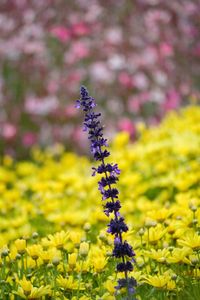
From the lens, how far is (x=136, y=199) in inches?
140

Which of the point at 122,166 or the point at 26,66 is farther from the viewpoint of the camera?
the point at 26,66

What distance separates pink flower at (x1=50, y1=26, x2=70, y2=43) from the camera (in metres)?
6.28

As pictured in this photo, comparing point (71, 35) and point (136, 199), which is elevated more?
point (71, 35)

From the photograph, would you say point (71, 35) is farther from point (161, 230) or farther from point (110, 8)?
point (161, 230)

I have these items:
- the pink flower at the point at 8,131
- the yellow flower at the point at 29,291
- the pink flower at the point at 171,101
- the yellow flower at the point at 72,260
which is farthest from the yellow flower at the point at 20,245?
the pink flower at the point at 171,101

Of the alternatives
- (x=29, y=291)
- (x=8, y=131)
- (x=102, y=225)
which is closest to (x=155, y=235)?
(x=29, y=291)

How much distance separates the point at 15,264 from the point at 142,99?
174 inches

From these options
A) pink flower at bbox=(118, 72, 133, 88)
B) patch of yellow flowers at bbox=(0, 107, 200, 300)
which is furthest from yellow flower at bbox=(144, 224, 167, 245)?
pink flower at bbox=(118, 72, 133, 88)

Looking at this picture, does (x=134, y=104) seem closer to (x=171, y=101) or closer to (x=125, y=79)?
(x=125, y=79)

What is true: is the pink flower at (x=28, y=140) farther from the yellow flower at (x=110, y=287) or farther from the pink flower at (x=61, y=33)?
the yellow flower at (x=110, y=287)

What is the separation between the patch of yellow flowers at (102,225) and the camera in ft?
6.01

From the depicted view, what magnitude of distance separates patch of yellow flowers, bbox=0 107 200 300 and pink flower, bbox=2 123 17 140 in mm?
362

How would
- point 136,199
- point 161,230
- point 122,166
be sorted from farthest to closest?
1. point 122,166
2. point 136,199
3. point 161,230

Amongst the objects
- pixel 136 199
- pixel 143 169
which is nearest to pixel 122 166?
pixel 143 169
